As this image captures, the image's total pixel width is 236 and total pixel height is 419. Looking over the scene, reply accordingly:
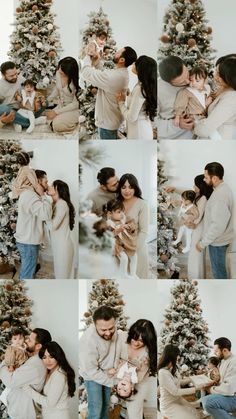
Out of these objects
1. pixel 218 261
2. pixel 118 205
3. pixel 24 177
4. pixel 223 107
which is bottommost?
pixel 218 261

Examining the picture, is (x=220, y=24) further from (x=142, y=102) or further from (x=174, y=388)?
(x=174, y=388)

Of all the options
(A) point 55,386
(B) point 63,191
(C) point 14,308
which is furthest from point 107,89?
(A) point 55,386

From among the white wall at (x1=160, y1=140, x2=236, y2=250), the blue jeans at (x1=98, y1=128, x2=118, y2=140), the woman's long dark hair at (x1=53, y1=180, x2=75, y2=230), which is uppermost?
the blue jeans at (x1=98, y1=128, x2=118, y2=140)

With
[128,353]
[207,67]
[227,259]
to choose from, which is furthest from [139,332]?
[207,67]

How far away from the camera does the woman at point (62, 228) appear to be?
→ 2797mm

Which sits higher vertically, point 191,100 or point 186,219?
point 191,100

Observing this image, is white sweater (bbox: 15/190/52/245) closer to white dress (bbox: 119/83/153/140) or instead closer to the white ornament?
white dress (bbox: 119/83/153/140)

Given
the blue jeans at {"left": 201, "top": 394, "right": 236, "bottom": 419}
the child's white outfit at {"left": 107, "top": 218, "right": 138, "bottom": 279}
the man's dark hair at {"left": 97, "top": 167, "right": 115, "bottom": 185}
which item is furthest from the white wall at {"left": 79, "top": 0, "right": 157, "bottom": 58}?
the blue jeans at {"left": 201, "top": 394, "right": 236, "bottom": 419}

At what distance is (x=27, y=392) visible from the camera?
9.18ft

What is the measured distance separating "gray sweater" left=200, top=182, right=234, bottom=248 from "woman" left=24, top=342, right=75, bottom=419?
820 mm

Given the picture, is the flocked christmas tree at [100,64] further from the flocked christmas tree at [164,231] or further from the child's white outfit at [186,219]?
the child's white outfit at [186,219]

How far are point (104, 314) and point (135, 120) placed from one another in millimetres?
855

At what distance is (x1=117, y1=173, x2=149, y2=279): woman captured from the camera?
2.79 meters

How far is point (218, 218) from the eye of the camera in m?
2.76
